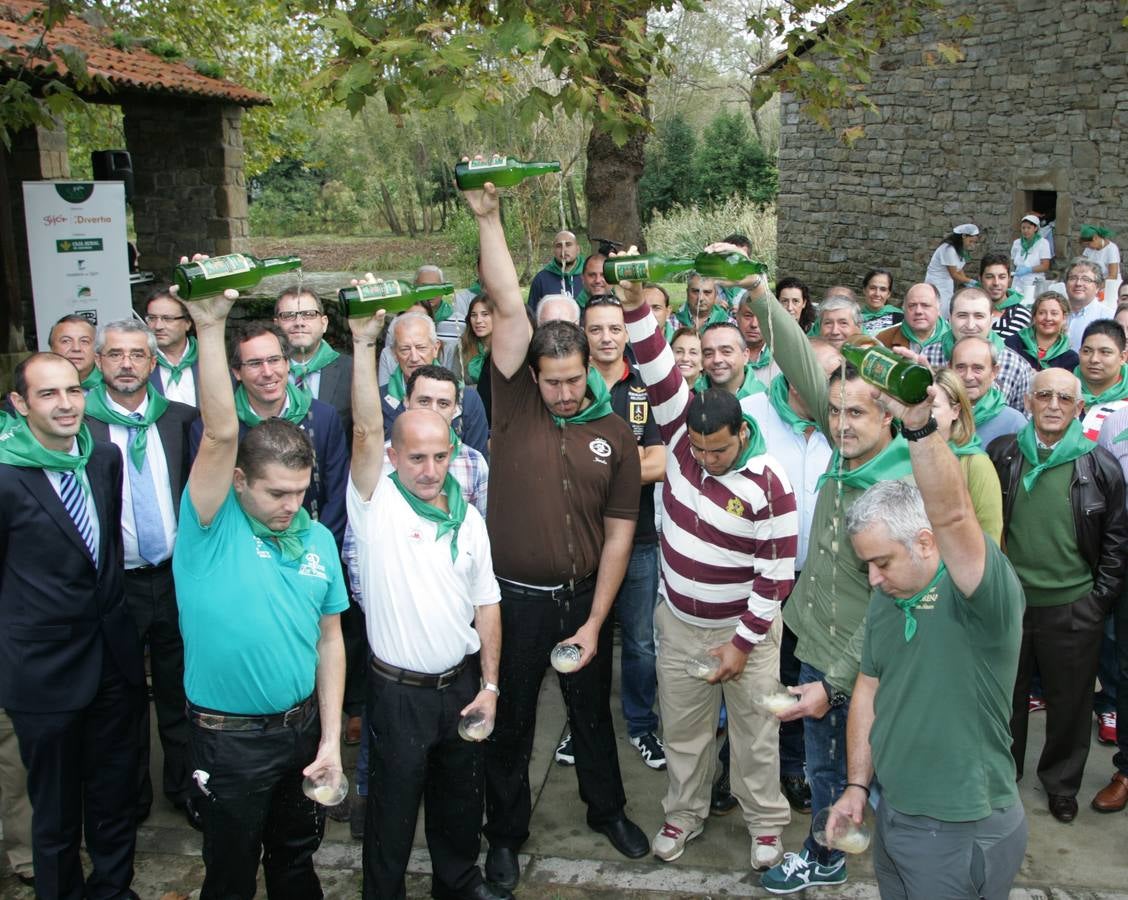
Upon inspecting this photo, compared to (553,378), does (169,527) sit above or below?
below

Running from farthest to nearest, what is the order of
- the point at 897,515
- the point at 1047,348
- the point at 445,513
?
the point at 1047,348, the point at 445,513, the point at 897,515

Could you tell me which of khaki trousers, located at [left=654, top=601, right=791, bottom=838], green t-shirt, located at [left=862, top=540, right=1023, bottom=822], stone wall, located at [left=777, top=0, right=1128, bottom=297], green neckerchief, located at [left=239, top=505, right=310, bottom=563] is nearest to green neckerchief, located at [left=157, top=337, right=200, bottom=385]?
green neckerchief, located at [left=239, top=505, right=310, bottom=563]

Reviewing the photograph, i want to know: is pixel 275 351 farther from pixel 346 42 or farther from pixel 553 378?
pixel 346 42

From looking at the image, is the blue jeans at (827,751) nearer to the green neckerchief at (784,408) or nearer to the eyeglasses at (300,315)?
the green neckerchief at (784,408)

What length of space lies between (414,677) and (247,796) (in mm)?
651

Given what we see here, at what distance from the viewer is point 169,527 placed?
4367mm

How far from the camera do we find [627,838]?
4.36m

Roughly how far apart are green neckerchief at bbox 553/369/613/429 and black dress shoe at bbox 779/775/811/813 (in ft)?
6.32

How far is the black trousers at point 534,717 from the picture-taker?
4086 millimetres

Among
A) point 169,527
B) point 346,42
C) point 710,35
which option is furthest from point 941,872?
point 710,35

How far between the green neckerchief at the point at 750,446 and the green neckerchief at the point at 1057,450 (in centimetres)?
131

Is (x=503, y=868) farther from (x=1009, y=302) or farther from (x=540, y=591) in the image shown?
(x=1009, y=302)

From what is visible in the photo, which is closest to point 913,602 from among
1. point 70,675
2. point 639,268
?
point 639,268

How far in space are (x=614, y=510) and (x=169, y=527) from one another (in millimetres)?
1874
